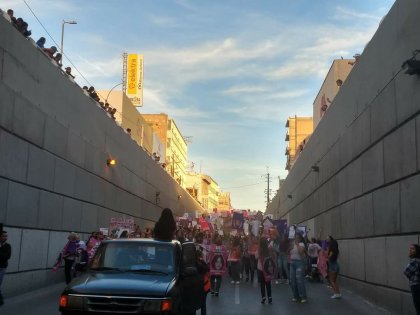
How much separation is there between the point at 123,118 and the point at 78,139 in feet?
72.0

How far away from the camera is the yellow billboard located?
6606 cm

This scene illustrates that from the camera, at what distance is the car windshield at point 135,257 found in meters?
8.09

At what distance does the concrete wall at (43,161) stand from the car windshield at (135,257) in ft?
20.5

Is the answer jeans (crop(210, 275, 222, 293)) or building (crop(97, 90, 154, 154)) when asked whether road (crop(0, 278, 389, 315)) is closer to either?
jeans (crop(210, 275, 222, 293))

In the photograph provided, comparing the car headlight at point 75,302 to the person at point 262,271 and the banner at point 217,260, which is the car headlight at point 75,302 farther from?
the banner at point 217,260

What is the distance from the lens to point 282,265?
67.2 feet

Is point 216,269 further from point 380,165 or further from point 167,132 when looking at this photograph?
point 167,132

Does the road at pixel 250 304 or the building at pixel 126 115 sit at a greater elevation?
the building at pixel 126 115

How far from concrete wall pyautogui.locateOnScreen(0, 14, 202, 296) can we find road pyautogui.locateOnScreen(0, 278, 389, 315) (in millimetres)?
798

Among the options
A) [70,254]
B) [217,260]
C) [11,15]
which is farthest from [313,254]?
[11,15]

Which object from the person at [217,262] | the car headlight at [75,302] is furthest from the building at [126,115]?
the car headlight at [75,302]

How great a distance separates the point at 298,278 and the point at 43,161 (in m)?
8.14

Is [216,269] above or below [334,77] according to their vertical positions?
below

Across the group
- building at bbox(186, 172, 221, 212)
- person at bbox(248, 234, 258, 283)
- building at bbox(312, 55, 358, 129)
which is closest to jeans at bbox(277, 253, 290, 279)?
person at bbox(248, 234, 258, 283)
